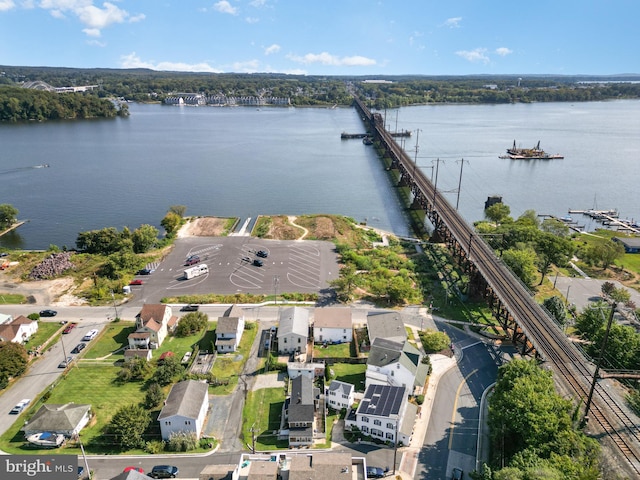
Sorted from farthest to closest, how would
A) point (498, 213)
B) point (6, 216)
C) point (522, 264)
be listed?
point (498, 213) → point (6, 216) → point (522, 264)

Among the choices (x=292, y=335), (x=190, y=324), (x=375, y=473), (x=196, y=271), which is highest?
(x=196, y=271)

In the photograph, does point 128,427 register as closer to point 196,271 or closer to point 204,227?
point 196,271

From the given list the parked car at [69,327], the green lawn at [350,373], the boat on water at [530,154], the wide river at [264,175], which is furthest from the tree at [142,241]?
the boat on water at [530,154]

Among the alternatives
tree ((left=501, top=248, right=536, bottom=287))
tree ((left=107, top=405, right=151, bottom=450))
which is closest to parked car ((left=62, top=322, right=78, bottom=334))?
tree ((left=107, top=405, right=151, bottom=450))

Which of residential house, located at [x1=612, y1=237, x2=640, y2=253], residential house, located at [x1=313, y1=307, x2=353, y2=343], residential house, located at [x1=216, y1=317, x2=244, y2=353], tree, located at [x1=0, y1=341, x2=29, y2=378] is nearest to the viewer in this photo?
tree, located at [x1=0, y1=341, x2=29, y2=378]

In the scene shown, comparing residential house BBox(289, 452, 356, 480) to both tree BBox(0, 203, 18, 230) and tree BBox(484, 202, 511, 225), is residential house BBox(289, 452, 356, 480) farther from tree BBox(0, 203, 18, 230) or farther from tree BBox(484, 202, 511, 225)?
tree BBox(0, 203, 18, 230)

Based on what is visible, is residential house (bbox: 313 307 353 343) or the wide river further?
the wide river

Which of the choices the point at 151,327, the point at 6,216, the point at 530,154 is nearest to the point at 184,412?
the point at 151,327
